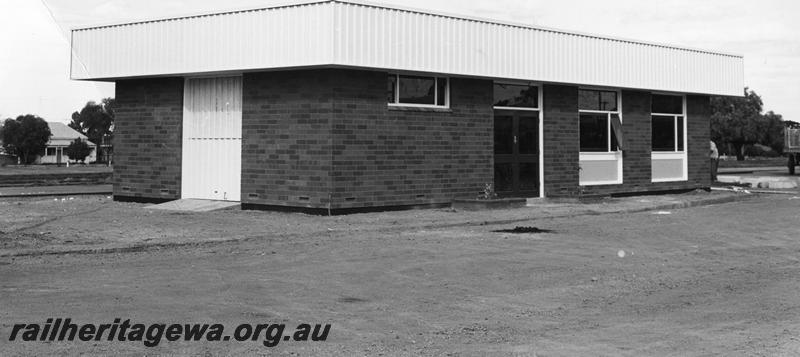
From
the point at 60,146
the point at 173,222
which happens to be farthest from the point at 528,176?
the point at 60,146

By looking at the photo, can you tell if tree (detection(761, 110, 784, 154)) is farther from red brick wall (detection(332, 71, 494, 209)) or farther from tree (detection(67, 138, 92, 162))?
red brick wall (detection(332, 71, 494, 209))

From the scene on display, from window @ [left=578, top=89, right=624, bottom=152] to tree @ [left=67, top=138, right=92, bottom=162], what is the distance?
101 metres

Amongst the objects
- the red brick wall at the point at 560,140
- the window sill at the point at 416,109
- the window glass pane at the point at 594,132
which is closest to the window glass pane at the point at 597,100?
the window glass pane at the point at 594,132

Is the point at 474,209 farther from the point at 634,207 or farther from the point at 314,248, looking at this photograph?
the point at 314,248

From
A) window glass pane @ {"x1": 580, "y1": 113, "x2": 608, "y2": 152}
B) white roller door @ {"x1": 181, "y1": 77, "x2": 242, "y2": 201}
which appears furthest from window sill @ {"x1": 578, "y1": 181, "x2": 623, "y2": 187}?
white roller door @ {"x1": 181, "y1": 77, "x2": 242, "y2": 201}

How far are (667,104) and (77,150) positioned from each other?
329 ft

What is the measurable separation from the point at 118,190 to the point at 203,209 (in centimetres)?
426

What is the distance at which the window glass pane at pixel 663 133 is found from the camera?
2478 centimetres

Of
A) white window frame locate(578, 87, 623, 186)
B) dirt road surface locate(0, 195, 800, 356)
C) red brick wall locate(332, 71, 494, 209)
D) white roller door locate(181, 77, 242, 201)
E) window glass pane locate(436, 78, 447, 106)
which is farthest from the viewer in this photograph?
white window frame locate(578, 87, 623, 186)

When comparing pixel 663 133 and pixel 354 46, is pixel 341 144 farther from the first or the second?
pixel 663 133

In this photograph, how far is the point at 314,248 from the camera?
39.1ft

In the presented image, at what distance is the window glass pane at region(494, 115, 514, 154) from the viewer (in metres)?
20.3

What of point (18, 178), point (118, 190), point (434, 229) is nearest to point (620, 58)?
point (434, 229)

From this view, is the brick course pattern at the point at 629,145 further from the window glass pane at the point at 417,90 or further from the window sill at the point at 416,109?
the window glass pane at the point at 417,90
